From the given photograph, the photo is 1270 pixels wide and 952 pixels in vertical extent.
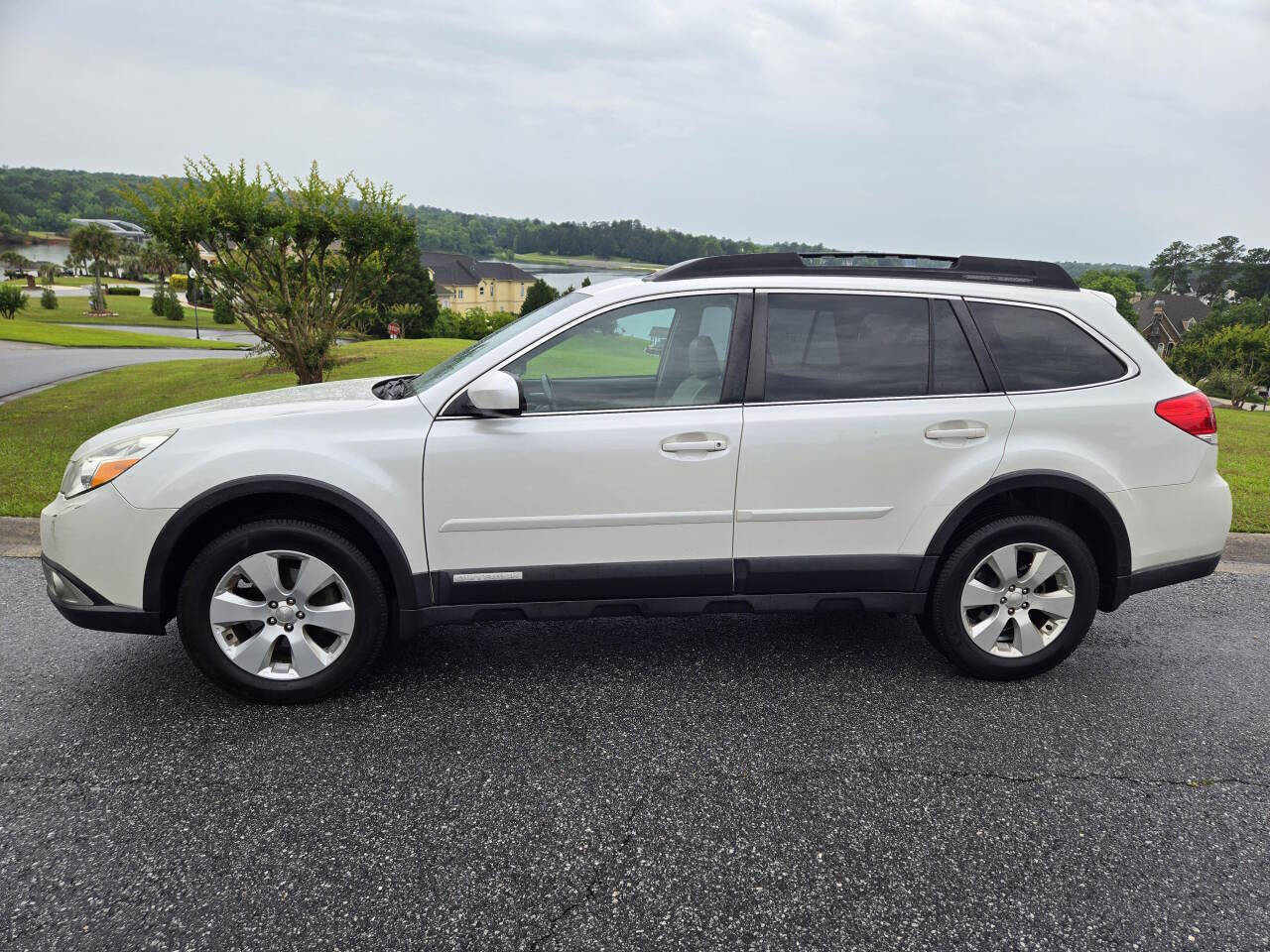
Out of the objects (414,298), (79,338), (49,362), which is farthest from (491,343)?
(414,298)

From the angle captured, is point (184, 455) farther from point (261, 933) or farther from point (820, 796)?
point (820, 796)

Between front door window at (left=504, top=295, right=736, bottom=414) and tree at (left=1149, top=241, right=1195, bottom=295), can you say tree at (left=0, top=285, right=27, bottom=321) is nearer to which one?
front door window at (left=504, top=295, right=736, bottom=414)

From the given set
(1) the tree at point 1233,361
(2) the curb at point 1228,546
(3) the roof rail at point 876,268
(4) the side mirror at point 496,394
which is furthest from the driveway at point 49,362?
(1) the tree at point 1233,361

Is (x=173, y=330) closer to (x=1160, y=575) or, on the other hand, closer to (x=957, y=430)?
(x=957, y=430)

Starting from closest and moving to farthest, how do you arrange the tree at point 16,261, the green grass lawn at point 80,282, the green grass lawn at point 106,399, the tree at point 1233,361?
the green grass lawn at point 106,399, the tree at point 1233,361, the tree at point 16,261, the green grass lawn at point 80,282

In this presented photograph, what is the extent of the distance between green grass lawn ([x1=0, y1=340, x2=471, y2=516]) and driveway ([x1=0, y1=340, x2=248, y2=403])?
32.5 inches

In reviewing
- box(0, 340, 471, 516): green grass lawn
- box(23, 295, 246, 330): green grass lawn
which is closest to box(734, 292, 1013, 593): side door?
box(0, 340, 471, 516): green grass lawn

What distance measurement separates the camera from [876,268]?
383 centimetres

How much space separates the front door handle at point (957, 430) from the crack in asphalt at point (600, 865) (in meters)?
1.81

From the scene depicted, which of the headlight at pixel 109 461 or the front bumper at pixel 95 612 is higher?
the headlight at pixel 109 461

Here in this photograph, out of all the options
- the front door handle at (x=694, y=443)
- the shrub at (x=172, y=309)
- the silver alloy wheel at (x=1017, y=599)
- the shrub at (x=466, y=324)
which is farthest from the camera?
the shrub at (x=172, y=309)

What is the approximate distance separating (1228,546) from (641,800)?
208 inches

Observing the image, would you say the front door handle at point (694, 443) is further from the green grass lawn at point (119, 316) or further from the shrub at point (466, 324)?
the green grass lawn at point (119, 316)

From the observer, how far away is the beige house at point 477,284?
90.5 metres
